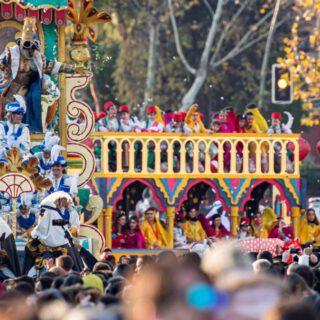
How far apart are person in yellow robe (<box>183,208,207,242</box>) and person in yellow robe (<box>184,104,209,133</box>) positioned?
1.49 metres

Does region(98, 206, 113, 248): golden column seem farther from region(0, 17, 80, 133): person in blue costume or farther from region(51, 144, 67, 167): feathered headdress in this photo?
region(51, 144, 67, 167): feathered headdress

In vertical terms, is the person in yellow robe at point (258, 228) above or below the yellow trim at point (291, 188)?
below

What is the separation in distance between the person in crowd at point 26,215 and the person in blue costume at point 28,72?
199cm

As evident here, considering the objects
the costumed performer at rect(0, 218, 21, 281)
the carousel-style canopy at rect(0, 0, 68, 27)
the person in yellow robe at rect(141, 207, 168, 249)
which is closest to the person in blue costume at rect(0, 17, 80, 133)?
the carousel-style canopy at rect(0, 0, 68, 27)

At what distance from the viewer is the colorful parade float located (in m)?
24.7

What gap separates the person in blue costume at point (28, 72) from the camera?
24375 millimetres

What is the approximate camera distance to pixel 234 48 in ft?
163

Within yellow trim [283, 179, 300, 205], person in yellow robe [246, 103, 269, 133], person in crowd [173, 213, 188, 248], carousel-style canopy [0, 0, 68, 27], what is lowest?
person in crowd [173, 213, 188, 248]

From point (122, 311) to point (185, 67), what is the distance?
4242cm

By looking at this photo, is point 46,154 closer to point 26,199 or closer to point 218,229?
point 26,199

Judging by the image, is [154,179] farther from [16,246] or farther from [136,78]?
[136,78]

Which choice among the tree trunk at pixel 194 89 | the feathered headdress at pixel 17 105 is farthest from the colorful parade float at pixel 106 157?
the tree trunk at pixel 194 89

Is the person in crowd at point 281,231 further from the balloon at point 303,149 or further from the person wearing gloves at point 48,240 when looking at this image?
the person wearing gloves at point 48,240

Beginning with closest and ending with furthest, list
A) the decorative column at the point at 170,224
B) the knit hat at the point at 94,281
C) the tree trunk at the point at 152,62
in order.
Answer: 1. the knit hat at the point at 94,281
2. the decorative column at the point at 170,224
3. the tree trunk at the point at 152,62
